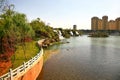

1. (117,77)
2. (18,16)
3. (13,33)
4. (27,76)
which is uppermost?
(18,16)

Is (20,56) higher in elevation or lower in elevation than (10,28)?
lower

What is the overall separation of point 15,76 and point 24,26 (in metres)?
20.0

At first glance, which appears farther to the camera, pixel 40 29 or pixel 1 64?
pixel 40 29

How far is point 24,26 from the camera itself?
37.9 metres

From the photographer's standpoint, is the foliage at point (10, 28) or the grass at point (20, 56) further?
the foliage at point (10, 28)

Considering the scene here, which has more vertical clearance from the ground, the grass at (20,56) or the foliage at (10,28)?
the foliage at (10,28)

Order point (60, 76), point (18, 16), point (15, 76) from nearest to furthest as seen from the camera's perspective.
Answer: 1. point (15, 76)
2. point (60, 76)
3. point (18, 16)

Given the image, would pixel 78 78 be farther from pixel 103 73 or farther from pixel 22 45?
pixel 22 45

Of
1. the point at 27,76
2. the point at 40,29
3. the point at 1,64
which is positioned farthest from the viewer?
the point at 40,29

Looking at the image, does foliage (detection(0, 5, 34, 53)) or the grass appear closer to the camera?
the grass

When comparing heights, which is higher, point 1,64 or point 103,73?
point 1,64

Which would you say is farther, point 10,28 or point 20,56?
point 20,56

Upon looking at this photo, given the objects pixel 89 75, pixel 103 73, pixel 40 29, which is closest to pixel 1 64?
pixel 89 75

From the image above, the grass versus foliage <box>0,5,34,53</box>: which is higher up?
foliage <box>0,5,34,53</box>
